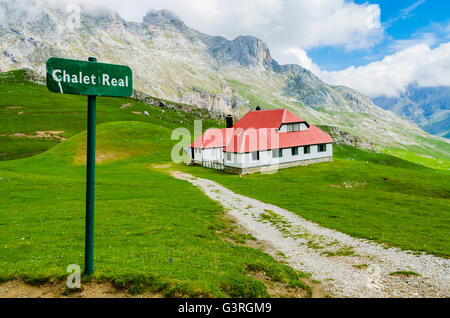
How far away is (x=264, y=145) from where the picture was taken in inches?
2731

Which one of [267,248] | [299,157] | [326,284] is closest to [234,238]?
[267,248]

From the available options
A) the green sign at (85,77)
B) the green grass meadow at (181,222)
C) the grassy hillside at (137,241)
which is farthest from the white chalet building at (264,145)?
the green sign at (85,77)

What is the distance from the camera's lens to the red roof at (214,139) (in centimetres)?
8025

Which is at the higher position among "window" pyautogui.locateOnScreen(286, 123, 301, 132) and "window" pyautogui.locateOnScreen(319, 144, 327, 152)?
"window" pyautogui.locateOnScreen(286, 123, 301, 132)

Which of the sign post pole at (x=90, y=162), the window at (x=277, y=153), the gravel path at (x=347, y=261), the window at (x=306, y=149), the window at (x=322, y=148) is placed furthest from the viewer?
the window at (x=322, y=148)

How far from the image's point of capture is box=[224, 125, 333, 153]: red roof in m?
67.6

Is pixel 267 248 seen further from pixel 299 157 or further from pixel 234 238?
pixel 299 157

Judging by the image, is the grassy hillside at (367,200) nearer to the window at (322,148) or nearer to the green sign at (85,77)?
the window at (322,148)

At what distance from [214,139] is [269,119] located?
16574mm

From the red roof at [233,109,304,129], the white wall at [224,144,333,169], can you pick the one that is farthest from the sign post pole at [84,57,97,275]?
the red roof at [233,109,304,129]

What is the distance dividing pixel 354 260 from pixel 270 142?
5402cm

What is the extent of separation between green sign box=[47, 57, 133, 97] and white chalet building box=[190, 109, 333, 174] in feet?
186

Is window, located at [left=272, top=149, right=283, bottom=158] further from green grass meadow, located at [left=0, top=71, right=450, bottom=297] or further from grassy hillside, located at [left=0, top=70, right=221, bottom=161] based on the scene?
grassy hillside, located at [left=0, top=70, right=221, bottom=161]

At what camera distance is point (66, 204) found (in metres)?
31.7
